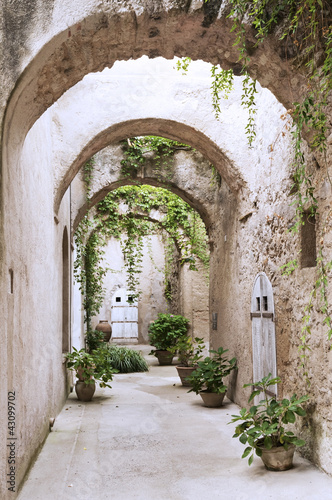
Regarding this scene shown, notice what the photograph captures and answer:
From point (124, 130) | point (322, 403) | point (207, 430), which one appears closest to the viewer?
point (322, 403)

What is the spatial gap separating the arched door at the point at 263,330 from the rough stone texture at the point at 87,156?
0.15 metres

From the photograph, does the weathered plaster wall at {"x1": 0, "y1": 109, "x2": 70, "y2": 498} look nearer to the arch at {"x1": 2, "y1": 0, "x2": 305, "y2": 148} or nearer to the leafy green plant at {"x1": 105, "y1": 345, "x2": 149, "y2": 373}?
the arch at {"x1": 2, "y1": 0, "x2": 305, "y2": 148}

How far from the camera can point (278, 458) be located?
3770 mm

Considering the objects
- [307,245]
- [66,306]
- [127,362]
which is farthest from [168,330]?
[307,245]

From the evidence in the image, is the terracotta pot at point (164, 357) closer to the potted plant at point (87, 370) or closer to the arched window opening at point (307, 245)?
the potted plant at point (87, 370)

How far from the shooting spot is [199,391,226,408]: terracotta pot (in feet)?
21.3

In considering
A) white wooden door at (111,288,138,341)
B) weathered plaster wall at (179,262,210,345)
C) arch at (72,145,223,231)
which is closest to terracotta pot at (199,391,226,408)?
arch at (72,145,223,231)

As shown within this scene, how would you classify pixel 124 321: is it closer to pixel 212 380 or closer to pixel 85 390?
pixel 85 390

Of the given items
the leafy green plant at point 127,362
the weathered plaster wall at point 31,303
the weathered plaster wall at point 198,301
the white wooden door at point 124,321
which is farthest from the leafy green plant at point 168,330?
the white wooden door at point 124,321

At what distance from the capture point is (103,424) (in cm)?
565

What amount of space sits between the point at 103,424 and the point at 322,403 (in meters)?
2.77

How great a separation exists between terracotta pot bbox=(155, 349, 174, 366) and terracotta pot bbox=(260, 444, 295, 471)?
8.62 m

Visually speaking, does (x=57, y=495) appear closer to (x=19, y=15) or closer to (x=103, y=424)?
(x=103, y=424)

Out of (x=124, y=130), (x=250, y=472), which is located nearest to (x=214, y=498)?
(x=250, y=472)
